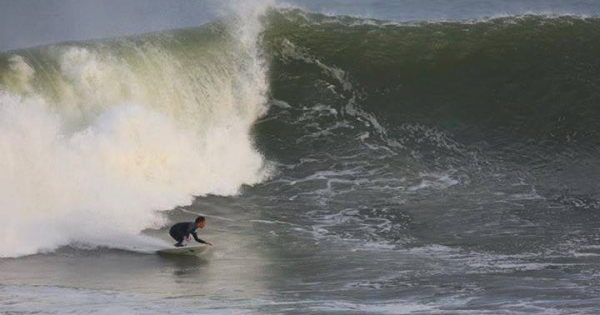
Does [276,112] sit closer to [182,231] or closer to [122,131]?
[122,131]

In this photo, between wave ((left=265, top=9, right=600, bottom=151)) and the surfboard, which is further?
wave ((left=265, top=9, right=600, bottom=151))

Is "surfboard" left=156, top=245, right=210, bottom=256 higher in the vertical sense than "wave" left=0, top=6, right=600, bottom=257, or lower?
lower

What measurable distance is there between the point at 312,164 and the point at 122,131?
368 centimetres

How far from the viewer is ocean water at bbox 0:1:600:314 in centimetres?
1422

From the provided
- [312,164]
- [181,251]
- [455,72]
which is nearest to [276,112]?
[312,164]

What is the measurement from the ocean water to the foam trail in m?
0.04

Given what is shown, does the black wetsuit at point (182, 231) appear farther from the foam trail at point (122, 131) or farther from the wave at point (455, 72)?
the wave at point (455, 72)

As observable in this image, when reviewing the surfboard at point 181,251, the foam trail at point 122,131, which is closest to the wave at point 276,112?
the foam trail at point 122,131

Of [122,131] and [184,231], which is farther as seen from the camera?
[122,131]

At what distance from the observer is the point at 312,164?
893 inches

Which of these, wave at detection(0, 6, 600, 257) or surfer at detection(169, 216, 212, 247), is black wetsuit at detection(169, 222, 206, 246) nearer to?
surfer at detection(169, 216, 212, 247)

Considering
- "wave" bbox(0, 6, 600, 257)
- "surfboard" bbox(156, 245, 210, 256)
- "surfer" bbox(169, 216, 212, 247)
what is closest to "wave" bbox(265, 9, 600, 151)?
"wave" bbox(0, 6, 600, 257)

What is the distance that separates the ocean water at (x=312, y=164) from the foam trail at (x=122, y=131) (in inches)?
1.7

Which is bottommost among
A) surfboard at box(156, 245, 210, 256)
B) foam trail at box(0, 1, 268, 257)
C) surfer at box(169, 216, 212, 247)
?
surfboard at box(156, 245, 210, 256)
